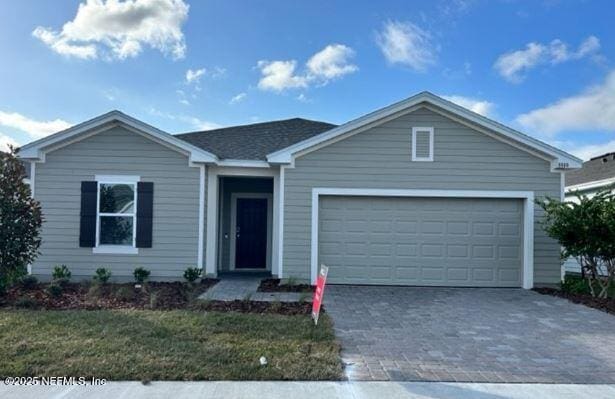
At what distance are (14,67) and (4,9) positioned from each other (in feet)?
5.89

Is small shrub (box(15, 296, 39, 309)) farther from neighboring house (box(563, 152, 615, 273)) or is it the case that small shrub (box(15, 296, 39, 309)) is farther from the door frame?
neighboring house (box(563, 152, 615, 273))

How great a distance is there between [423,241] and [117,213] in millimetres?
7583

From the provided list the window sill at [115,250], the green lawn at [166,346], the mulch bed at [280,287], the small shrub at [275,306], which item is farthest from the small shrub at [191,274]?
the green lawn at [166,346]

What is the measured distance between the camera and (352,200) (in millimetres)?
10242

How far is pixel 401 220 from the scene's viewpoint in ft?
33.5

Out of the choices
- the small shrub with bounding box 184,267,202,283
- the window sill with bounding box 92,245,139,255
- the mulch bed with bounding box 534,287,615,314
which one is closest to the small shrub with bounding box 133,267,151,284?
the window sill with bounding box 92,245,139,255

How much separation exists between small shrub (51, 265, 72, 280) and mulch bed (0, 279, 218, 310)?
1.00 ft

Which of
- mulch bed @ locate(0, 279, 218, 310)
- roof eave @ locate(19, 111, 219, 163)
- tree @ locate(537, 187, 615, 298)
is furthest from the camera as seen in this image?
roof eave @ locate(19, 111, 219, 163)

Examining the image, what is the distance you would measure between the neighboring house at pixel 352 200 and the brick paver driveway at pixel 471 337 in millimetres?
1252

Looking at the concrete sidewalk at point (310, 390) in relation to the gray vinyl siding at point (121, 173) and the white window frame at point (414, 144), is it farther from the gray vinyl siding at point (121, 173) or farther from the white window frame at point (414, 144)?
the white window frame at point (414, 144)

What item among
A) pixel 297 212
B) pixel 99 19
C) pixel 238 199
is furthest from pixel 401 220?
pixel 99 19

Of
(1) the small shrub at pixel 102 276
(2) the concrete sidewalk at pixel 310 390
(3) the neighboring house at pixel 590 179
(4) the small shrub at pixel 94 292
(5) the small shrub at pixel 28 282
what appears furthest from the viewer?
(3) the neighboring house at pixel 590 179

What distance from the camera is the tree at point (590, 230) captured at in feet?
28.4

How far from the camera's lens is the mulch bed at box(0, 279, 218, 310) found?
23.6 feet
